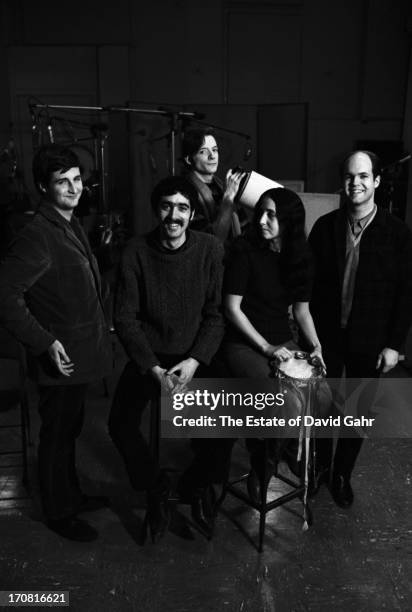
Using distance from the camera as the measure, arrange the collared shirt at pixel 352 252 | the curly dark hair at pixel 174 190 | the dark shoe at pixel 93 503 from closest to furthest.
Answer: the curly dark hair at pixel 174 190
the collared shirt at pixel 352 252
the dark shoe at pixel 93 503

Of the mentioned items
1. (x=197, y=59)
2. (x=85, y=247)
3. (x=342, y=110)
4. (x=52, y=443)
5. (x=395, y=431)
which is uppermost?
(x=197, y=59)

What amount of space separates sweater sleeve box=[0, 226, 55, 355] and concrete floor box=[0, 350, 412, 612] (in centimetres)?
80

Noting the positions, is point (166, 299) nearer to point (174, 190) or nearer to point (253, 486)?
point (174, 190)

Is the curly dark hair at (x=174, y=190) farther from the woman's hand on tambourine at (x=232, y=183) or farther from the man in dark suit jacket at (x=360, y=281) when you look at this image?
the man in dark suit jacket at (x=360, y=281)

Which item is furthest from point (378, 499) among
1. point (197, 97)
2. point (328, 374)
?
point (197, 97)

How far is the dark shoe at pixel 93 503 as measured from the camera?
2.20m

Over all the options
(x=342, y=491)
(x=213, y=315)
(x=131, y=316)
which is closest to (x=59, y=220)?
(x=131, y=316)

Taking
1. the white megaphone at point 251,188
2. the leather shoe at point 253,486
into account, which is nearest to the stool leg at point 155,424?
the leather shoe at point 253,486

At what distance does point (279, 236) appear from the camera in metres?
2.01

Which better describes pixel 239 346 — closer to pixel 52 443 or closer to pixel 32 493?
pixel 52 443

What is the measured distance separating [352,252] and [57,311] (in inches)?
44.3

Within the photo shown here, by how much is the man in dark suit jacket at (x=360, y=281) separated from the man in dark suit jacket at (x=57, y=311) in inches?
35.4

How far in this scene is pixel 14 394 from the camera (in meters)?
3.07

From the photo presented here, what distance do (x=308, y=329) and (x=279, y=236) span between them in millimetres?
390
